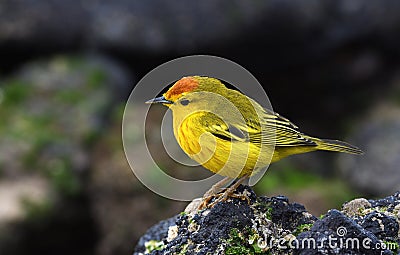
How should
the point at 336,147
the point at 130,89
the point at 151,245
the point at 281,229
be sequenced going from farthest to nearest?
1. the point at 130,89
2. the point at 151,245
3. the point at 336,147
4. the point at 281,229

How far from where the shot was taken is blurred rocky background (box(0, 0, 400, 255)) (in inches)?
378

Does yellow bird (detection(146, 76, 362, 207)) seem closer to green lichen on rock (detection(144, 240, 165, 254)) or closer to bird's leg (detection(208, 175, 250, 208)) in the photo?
bird's leg (detection(208, 175, 250, 208))

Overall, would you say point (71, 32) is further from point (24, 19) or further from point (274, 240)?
point (274, 240)

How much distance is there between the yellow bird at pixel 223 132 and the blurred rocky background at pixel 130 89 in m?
5.16

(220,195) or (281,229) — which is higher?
(220,195)

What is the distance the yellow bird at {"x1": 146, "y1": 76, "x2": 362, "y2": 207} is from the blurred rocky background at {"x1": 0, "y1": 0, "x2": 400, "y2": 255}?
516cm

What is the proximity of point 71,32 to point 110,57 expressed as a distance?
30.9 inches

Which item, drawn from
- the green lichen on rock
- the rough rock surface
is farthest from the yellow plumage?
the green lichen on rock

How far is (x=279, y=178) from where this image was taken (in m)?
10.2

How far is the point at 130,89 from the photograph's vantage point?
11891mm

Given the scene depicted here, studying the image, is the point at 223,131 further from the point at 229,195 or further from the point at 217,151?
Answer: the point at 229,195

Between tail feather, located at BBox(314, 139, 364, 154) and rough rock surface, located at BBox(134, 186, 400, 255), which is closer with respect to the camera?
rough rock surface, located at BBox(134, 186, 400, 255)

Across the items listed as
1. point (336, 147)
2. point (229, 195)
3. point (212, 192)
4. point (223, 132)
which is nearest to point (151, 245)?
point (212, 192)

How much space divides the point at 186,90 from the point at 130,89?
7718 mm
